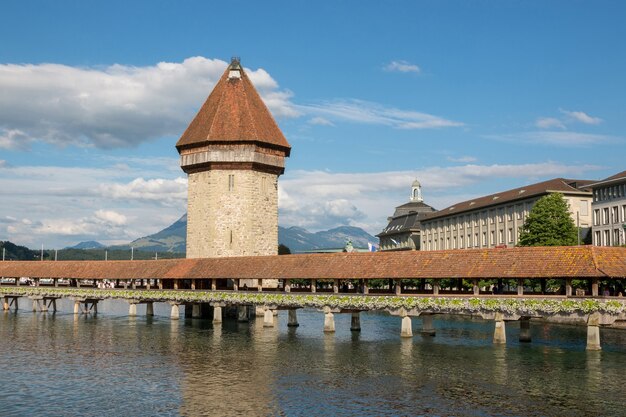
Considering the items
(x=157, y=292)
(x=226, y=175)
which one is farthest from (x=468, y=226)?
(x=157, y=292)

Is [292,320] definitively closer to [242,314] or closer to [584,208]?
[242,314]

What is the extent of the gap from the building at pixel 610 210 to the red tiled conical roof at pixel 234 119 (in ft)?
120

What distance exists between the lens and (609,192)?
8025cm

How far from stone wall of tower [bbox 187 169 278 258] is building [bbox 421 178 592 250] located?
34.6m

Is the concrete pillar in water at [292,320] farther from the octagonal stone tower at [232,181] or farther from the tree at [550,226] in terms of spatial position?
the tree at [550,226]

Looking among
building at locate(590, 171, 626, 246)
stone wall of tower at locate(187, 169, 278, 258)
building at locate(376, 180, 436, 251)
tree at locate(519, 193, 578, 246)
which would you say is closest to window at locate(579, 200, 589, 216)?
building at locate(590, 171, 626, 246)

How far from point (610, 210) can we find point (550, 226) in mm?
20366

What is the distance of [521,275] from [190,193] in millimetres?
38036

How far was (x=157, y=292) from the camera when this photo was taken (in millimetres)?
58750

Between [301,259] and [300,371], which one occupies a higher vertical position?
[301,259]

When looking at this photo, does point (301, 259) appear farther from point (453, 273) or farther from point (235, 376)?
point (235, 376)

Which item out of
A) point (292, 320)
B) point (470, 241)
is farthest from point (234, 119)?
point (470, 241)

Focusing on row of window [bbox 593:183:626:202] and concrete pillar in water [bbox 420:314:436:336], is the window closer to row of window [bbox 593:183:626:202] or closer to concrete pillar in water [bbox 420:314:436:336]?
row of window [bbox 593:183:626:202]

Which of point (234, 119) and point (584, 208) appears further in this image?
point (584, 208)
